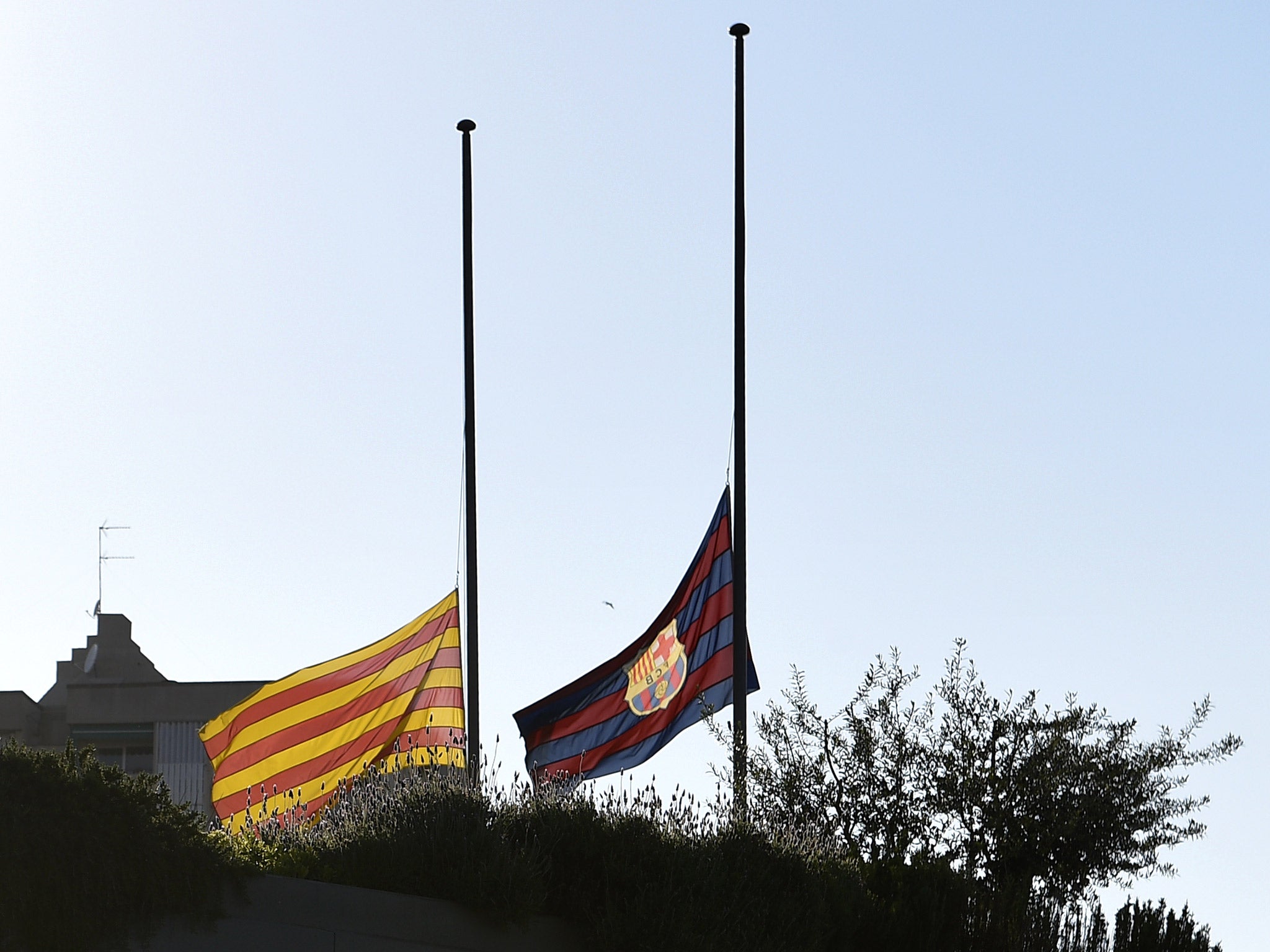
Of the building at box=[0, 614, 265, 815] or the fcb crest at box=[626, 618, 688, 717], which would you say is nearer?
the fcb crest at box=[626, 618, 688, 717]

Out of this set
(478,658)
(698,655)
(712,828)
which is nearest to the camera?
(712,828)

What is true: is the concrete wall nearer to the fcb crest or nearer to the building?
the fcb crest

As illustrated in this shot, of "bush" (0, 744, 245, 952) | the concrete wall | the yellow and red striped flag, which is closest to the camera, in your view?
"bush" (0, 744, 245, 952)

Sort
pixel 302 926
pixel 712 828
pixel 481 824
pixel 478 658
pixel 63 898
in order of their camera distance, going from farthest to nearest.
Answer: pixel 478 658, pixel 712 828, pixel 481 824, pixel 302 926, pixel 63 898

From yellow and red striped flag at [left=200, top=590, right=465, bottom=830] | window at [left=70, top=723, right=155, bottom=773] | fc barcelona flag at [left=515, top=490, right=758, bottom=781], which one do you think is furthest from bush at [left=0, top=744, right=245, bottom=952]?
window at [left=70, top=723, right=155, bottom=773]

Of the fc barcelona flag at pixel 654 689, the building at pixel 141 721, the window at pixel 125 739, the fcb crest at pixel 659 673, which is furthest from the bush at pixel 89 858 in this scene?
the window at pixel 125 739

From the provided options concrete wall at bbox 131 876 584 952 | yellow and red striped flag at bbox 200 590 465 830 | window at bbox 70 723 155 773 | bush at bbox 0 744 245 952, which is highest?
window at bbox 70 723 155 773

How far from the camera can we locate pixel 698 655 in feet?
55.8

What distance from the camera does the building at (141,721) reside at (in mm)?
50500

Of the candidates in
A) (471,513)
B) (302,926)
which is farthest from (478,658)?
(302,926)

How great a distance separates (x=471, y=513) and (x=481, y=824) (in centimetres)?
763

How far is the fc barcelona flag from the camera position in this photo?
16.9m

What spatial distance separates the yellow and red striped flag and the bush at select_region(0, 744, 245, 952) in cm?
811

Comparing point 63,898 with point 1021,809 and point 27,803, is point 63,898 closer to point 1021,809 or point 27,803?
point 27,803
